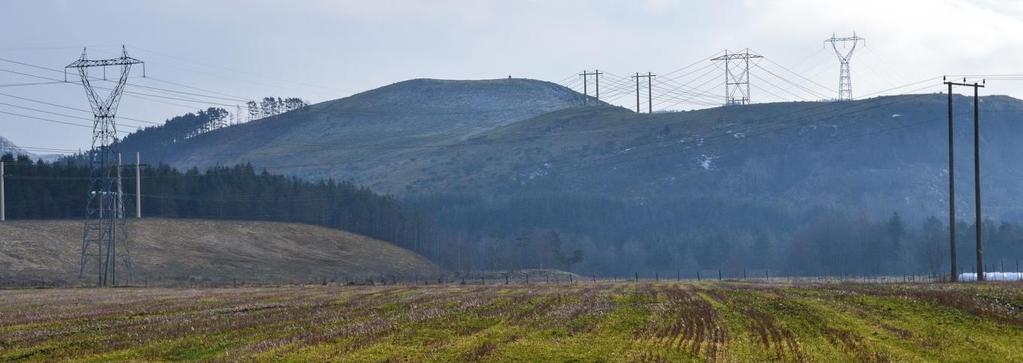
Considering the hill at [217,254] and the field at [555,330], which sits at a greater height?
the field at [555,330]

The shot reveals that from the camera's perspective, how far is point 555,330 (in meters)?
33.2

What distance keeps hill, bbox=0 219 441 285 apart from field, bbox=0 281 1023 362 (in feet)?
229

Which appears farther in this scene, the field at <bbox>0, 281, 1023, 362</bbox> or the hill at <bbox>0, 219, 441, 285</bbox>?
the hill at <bbox>0, 219, 441, 285</bbox>

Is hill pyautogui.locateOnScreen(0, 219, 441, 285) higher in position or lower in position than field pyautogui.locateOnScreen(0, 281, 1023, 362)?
lower

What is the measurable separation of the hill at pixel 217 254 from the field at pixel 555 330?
6987 centimetres

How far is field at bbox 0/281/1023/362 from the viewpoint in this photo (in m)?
27.0

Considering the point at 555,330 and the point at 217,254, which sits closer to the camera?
the point at 555,330

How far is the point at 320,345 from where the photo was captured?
96.4 feet

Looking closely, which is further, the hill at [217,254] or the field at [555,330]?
the hill at [217,254]

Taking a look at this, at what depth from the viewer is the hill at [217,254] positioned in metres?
119

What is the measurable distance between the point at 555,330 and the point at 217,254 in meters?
116

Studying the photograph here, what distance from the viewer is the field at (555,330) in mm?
26953

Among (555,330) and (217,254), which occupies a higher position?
(555,330)

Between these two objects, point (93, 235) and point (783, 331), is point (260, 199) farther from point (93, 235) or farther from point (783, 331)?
point (783, 331)
